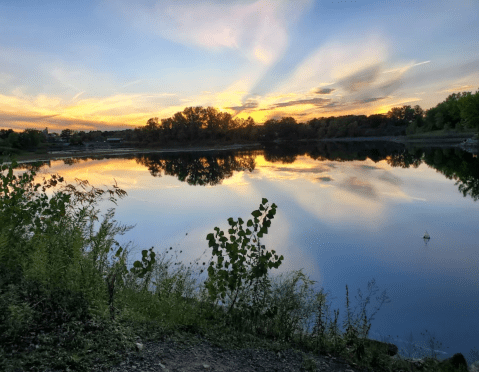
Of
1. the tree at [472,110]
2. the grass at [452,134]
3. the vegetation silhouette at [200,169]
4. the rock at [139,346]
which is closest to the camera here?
the rock at [139,346]

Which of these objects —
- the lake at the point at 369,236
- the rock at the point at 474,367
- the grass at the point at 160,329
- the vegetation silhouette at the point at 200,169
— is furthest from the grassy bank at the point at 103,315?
the vegetation silhouette at the point at 200,169

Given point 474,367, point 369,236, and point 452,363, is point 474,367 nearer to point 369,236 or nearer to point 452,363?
point 452,363

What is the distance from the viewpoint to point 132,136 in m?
164

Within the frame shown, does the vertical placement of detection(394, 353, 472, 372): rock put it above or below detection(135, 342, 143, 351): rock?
below

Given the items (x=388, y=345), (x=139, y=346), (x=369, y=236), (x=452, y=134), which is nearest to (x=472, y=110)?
(x=452, y=134)

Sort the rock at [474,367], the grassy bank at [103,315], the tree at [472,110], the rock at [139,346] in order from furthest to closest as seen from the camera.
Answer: the tree at [472,110] < the rock at [474,367] < the rock at [139,346] < the grassy bank at [103,315]

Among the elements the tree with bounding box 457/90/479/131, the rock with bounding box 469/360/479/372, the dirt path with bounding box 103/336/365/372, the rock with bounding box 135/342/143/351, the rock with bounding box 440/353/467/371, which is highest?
the tree with bounding box 457/90/479/131

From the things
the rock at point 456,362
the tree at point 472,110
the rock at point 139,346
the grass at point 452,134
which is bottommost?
the rock at point 456,362

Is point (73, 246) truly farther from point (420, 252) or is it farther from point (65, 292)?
point (420, 252)

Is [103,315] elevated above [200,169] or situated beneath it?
elevated above

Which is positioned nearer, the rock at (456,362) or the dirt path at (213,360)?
the dirt path at (213,360)

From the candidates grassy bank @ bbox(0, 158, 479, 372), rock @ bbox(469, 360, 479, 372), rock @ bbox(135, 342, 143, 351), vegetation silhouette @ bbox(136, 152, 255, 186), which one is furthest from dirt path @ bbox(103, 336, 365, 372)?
vegetation silhouette @ bbox(136, 152, 255, 186)

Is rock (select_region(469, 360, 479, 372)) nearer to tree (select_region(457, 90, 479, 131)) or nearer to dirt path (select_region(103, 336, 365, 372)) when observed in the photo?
dirt path (select_region(103, 336, 365, 372))

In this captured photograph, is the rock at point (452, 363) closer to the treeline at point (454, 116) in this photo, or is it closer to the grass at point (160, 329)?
the grass at point (160, 329)
